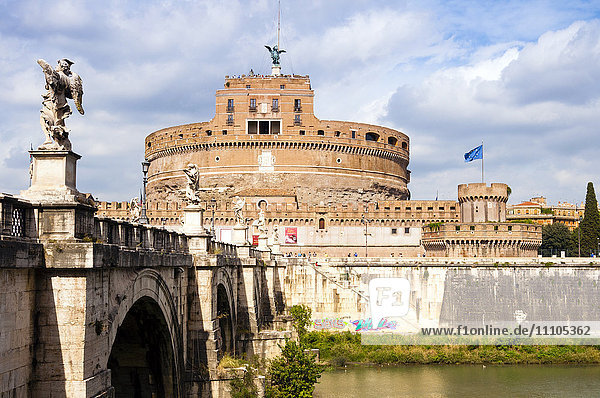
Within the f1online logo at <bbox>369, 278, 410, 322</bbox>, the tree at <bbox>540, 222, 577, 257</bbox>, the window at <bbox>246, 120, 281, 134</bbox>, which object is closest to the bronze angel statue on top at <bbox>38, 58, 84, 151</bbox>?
the f1online logo at <bbox>369, 278, 410, 322</bbox>

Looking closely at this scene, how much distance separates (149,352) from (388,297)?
3809 cm

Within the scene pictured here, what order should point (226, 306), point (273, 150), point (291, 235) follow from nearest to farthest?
point (226, 306) < point (291, 235) < point (273, 150)

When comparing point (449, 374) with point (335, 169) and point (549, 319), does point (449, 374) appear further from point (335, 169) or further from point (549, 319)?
point (335, 169)

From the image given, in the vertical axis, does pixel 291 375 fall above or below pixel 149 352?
below

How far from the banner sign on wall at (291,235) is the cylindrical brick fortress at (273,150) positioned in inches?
312

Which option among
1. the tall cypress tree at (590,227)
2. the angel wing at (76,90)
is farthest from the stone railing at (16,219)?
the tall cypress tree at (590,227)

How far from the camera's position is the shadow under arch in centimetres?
1683

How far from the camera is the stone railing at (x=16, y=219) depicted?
29.1 feet

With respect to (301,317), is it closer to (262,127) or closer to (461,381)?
(461,381)

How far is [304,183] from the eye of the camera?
87875mm

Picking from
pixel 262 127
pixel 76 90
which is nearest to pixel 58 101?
pixel 76 90

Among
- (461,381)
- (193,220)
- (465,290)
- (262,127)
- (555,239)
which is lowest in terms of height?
(461,381)

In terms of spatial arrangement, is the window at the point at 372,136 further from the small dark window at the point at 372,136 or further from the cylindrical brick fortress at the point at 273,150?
the cylindrical brick fortress at the point at 273,150

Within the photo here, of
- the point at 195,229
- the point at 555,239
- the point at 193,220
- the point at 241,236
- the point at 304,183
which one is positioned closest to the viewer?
the point at 193,220
